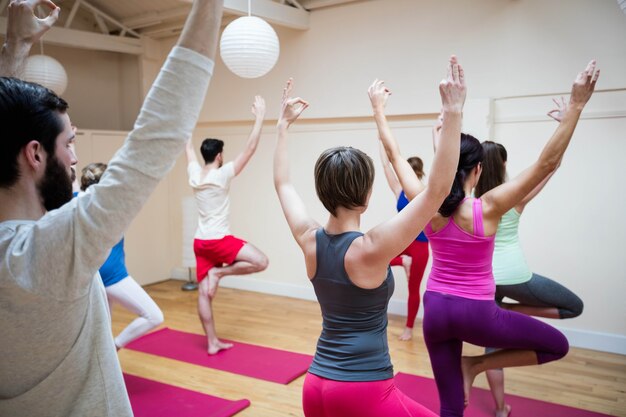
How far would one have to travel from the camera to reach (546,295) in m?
2.98

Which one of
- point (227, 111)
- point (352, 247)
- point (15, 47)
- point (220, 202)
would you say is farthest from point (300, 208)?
point (227, 111)

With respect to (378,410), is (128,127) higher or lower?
higher

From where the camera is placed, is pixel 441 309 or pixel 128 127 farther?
pixel 128 127

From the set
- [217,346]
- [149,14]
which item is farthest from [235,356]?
[149,14]

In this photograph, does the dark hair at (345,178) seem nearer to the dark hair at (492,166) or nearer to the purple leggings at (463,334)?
the purple leggings at (463,334)

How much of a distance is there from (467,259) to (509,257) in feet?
2.54

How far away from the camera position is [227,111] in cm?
640

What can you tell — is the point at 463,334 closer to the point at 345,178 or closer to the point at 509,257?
the point at 509,257

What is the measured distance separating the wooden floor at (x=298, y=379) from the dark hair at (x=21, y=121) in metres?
2.62

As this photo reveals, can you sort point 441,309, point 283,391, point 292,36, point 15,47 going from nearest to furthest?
point 15,47 → point 441,309 → point 283,391 → point 292,36

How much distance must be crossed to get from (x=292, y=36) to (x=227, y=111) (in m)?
1.23

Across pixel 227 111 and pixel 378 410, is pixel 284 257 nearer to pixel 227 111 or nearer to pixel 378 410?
pixel 227 111

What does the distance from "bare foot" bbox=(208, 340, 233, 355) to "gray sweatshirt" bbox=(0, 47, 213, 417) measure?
3.37 meters

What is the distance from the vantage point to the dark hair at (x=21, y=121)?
898mm
